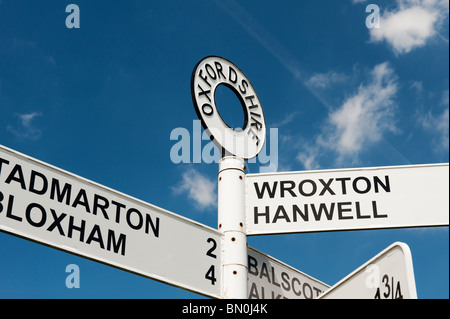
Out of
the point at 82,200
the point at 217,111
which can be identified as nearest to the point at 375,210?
the point at 217,111

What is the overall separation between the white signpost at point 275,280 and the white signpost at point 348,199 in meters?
0.30

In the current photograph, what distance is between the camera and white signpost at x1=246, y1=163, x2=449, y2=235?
11.3ft

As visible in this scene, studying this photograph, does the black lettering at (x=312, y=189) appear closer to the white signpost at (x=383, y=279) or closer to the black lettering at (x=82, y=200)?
the white signpost at (x=383, y=279)

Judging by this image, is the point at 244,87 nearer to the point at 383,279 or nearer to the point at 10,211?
the point at 10,211

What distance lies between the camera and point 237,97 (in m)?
4.02

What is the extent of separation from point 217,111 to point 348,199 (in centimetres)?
103

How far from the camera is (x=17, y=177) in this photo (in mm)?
2971

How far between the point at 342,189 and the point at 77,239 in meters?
1.69

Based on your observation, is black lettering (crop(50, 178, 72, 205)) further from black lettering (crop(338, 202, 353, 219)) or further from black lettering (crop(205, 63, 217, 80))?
black lettering (crop(338, 202, 353, 219))

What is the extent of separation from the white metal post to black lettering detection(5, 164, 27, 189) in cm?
121

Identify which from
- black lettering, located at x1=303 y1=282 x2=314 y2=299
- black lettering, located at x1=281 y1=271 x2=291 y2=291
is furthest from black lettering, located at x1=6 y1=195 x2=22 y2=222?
black lettering, located at x1=303 y1=282 x2=314 y2=299

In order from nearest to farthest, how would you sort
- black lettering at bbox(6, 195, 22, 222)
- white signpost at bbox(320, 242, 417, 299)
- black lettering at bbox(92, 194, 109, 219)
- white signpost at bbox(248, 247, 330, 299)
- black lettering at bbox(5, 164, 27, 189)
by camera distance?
white signpost at bbox(320, 242, 417, 299), black lettering at bbox(6, 195, 22, 222), black lettering at bbox(5, 164, 27, 189), black lettering at bbox(92, 194, 109, 219), white signpost at bbox(248, 247, 330, 299)

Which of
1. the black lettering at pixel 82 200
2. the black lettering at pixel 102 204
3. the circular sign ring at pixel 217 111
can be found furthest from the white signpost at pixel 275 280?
the black lettering at pixel 82 200
